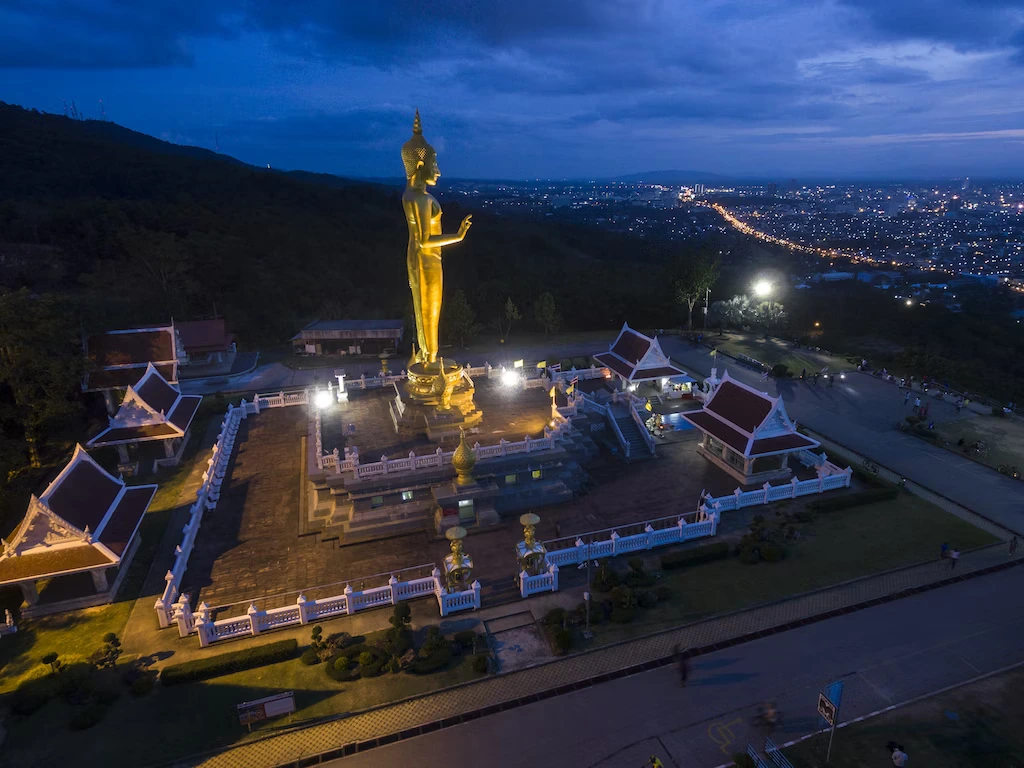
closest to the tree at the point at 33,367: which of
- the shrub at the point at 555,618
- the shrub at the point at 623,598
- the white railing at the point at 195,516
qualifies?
the white railing at the point at 195,516

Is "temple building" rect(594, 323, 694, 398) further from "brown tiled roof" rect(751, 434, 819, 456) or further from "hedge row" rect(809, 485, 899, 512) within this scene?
"hedge row" rect(809, 485, 899, 512)

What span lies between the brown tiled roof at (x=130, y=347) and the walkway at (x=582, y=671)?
1194 inches

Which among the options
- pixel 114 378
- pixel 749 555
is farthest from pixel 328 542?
pixel 114 378

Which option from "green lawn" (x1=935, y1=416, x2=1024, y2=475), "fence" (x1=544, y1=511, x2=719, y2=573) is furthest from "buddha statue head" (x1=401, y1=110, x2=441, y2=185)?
"green lawn" (x1=935, y1=416, x2=1024, y2=475)

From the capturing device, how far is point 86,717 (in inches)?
609

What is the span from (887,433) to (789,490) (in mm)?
12887

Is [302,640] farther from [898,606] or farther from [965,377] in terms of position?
[965,377]

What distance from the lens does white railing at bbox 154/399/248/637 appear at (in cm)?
1920

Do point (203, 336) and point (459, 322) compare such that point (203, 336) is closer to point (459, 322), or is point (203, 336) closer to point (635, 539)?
point (459, 322)

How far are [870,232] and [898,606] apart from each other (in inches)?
7601

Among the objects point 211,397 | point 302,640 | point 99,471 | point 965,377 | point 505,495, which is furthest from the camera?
point 965,377

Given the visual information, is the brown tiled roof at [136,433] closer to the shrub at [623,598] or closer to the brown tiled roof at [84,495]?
the brown tiled roof at [84,495]

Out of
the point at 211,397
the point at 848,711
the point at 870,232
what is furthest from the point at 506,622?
the point at 870,232

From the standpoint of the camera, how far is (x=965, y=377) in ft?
151
